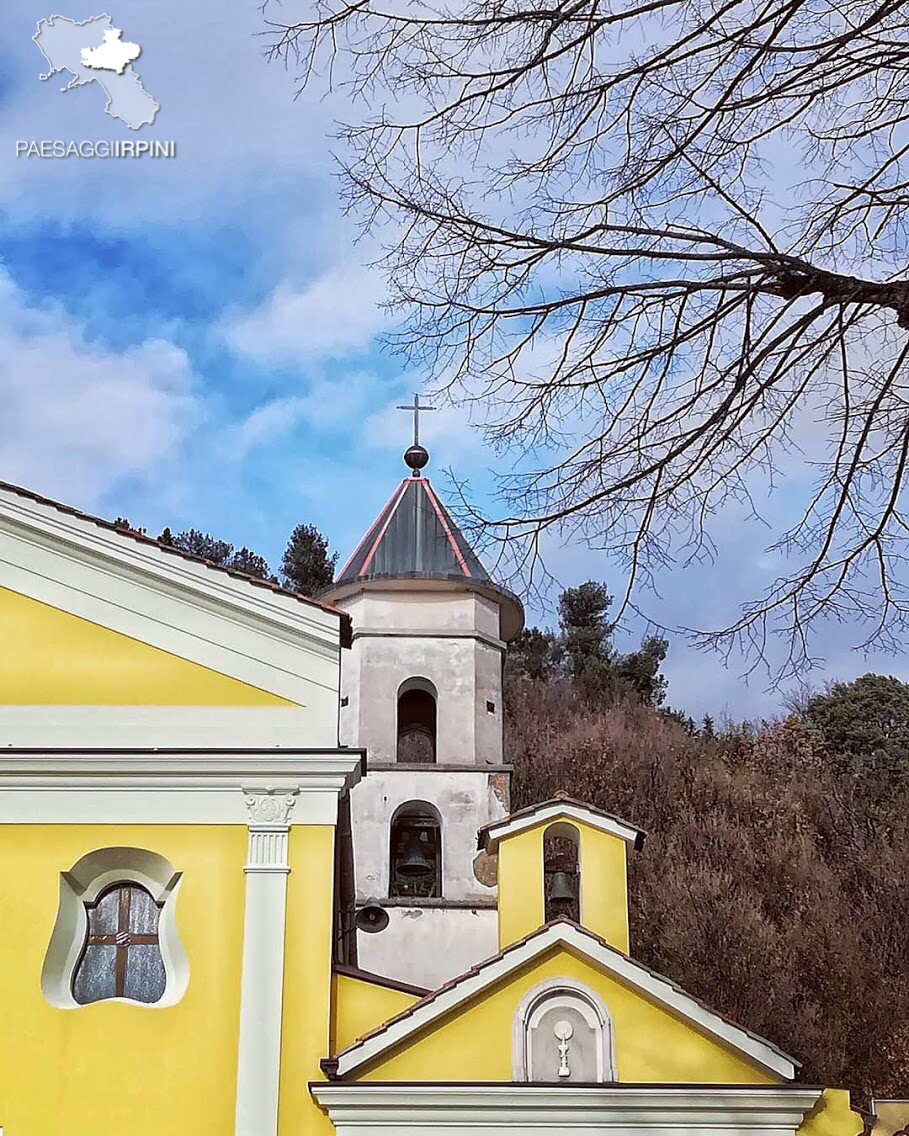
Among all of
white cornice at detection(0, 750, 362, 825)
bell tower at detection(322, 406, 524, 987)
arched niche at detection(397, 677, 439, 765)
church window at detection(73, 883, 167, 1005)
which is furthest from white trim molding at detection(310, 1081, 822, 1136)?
arched niche at detection(397, 677, 439, 765)

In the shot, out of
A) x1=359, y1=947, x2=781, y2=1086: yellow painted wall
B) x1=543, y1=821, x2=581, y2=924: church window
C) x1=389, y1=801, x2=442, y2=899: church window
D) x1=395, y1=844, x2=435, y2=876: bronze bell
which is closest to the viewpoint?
x1=359, y1=947, x2=781, y2=1086: yellow painted wall

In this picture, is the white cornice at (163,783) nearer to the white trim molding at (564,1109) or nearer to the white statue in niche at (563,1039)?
the white trim molding at (564,1109)

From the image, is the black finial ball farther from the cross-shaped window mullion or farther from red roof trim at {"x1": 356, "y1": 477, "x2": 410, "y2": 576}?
the cross-shaped window mullion

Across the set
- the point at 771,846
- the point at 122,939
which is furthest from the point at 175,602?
the point at 771,846

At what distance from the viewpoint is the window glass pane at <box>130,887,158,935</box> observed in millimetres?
11961

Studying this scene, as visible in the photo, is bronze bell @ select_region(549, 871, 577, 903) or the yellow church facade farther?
bronze bell @ select_region(549, 871, 577, 903)

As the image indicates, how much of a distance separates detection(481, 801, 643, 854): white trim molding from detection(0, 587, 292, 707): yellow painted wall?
213cm

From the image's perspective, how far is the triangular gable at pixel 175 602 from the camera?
40.9ft

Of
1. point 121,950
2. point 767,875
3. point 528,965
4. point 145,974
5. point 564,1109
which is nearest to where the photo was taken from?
point 564,1109

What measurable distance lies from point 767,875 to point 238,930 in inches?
904

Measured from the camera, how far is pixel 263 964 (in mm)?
11555

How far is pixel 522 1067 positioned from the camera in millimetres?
11250

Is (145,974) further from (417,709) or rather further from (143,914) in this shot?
(417,709)

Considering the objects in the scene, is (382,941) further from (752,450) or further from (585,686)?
(585,686)
